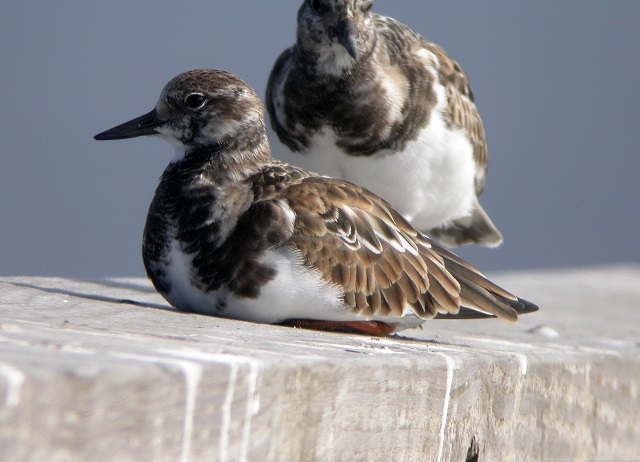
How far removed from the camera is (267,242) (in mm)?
1912

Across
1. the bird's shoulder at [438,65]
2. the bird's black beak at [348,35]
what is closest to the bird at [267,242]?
the bird's black beak at [348,35]

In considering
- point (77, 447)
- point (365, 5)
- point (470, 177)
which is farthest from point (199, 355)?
point (470, 177)

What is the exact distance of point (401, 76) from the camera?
2.91 metres

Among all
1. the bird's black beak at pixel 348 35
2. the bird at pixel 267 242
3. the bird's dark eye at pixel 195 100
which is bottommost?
the bird at pixel 267 242

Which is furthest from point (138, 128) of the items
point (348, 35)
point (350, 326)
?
point (348, 35)

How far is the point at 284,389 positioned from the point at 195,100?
0.92 metres

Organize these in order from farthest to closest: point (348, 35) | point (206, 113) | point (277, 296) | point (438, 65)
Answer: point (438, 65) → point (348, 35) → point (206, 113) → point (277, 296)

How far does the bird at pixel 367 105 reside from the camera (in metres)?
2.79

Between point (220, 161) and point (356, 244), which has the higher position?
point (220, 161)

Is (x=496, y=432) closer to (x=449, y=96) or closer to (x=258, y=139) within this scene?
(x=258, y=139)

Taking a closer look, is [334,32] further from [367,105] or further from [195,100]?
[195,100]

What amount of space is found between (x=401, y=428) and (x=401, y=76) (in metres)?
1.50

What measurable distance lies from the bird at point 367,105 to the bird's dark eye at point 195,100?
0.68 m

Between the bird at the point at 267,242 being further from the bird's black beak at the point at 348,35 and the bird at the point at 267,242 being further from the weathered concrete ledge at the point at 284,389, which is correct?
the bird's black beak at the point at 348,35
